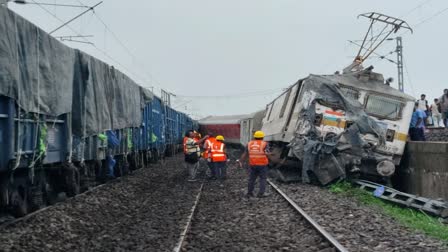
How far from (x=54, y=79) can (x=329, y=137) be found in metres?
7.77

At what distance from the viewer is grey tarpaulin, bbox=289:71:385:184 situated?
14625 millimetres

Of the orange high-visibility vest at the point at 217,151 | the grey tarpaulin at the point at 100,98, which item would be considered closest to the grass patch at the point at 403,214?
the orange high-visibility vest at the point at 217,151

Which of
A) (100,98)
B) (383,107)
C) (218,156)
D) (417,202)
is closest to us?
(417,202)

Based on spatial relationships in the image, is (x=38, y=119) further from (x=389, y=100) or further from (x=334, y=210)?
(x=389, y=100)

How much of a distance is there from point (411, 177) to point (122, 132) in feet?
27.4

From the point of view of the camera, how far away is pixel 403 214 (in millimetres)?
11219

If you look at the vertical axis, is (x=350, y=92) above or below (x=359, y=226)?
above

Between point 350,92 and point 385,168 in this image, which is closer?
point 385,168

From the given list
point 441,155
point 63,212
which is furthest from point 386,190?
point 63,212

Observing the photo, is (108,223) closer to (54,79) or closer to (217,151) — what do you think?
(54,79)

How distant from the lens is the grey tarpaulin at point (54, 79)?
8117 mm

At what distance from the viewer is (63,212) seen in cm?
995

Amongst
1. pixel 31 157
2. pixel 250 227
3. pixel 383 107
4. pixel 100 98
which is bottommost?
pixel 250 227

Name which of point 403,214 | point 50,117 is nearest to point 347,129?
point 403,214
